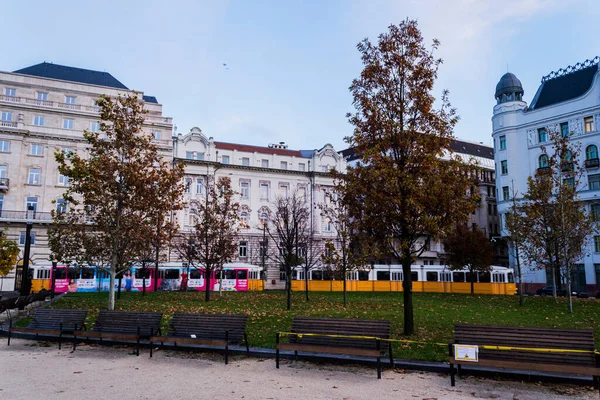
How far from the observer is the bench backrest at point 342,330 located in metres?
10.1

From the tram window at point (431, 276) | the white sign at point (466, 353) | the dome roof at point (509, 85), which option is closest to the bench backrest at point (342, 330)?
the white sign at point (466, 353)

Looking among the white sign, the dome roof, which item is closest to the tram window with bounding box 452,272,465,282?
the dome roof

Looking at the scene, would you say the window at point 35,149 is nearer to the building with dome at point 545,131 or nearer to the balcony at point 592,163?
the building with dome at point 545,131

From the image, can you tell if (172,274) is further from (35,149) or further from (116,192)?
(116,192)

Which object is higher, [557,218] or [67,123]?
[67,123]

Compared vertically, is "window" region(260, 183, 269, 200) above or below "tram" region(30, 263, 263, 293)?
above

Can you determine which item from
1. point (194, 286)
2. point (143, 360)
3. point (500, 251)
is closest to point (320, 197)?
point (194, 286)

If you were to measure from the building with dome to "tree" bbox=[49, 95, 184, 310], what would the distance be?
1610 inches

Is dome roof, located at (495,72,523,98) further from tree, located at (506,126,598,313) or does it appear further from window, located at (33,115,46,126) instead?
window, located at (33,115,46,126)

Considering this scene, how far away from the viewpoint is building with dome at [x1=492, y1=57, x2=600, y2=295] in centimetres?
4906

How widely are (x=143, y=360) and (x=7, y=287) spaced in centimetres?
4188

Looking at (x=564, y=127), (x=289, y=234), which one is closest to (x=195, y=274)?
(x=289, y=234)

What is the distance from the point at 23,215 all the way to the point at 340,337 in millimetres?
46623

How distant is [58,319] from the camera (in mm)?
13805
